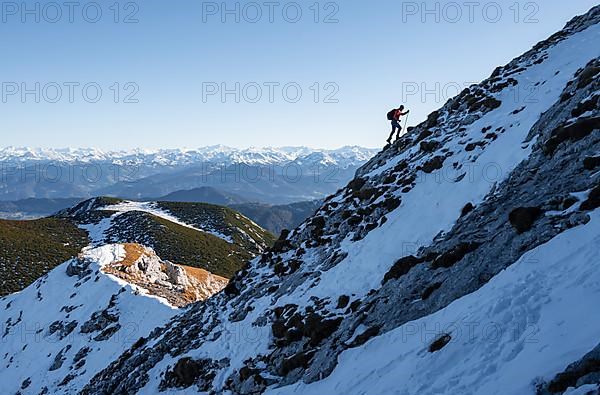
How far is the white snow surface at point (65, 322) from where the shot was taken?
114 feet

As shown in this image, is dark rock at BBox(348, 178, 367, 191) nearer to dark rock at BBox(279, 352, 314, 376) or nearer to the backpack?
the backpack

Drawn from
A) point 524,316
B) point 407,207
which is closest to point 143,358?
point 407,207

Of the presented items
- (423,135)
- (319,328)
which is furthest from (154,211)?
(319,328)

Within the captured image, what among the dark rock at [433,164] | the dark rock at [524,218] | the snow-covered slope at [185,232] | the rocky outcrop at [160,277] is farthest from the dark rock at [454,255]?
the snow-covered slope at [185,232]

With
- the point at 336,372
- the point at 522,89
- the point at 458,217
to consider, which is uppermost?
the point at 522,89

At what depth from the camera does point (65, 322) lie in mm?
42062

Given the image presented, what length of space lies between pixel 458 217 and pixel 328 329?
25.6ft

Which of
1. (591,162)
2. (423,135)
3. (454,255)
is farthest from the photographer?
(423,135)

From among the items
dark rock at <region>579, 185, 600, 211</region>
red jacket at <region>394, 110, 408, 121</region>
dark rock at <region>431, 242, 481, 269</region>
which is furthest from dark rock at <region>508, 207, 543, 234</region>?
red jacket at <region>394, 110, 408, 121</region>

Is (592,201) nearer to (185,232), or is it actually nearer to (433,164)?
(433,164)

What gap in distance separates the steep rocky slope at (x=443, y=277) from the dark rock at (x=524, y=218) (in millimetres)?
63

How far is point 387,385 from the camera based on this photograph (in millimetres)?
11438

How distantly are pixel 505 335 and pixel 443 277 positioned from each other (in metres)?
5.08

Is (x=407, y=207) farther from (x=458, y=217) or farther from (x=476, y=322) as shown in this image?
(x=476, y=322)
